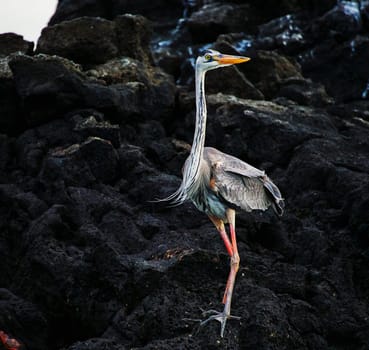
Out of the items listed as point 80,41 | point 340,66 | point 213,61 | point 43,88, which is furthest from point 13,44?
point 340,66

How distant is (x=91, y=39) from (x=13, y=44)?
1337mm

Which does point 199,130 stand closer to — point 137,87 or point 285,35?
point 137,87

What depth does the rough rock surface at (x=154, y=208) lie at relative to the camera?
788cm

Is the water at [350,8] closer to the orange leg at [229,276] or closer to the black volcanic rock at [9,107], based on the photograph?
the black volcanic rock at [9,107]

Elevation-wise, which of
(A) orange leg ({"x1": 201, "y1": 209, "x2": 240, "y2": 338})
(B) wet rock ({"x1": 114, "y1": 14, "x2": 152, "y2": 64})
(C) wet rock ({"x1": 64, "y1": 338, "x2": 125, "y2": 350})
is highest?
(B) wet rock ({"x1": 114, "y1": 14, "x2": 152, "y2": 64})

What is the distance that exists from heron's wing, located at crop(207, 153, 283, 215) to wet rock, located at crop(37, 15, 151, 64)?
5.28 metres

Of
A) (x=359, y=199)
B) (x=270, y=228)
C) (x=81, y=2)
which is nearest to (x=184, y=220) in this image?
(x=270, y=228)

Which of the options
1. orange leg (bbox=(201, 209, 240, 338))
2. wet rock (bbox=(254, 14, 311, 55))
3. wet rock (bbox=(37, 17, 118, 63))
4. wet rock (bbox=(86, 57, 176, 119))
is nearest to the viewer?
orange leg (bbox=(201, 209, 240, 338))

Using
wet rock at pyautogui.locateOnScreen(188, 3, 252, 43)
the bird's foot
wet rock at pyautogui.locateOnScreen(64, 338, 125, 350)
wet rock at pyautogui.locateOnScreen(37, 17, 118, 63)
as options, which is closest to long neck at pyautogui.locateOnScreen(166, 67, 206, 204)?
the bird's foot

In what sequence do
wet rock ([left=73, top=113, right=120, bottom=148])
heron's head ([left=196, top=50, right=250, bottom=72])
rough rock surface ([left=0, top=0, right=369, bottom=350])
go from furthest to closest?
1. wet rock ([left=73, top=113, right=120, bottom=148])
2. heron's head ([left=196, top=50, right=250, bottom=72])
3. rough rock surface ([left=0, top=0, right=369, bottom=350])

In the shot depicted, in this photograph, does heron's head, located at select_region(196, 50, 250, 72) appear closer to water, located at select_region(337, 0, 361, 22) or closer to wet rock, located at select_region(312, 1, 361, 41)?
wet rock, located at select_region(312, 1, 361, 41)

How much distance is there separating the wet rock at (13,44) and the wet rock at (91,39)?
9.7 inches

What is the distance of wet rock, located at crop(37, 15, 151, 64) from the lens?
13414 mm

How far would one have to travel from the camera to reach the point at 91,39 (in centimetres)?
1359
